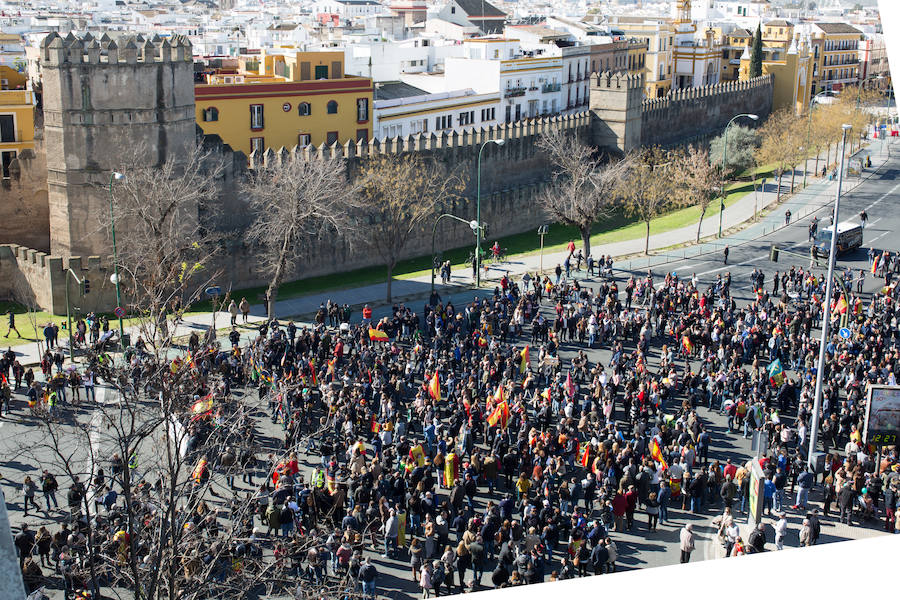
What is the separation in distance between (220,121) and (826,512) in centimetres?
4450

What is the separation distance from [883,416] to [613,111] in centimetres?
4486

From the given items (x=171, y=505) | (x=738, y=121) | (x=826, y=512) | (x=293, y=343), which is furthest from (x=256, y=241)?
(x=738, y=121)

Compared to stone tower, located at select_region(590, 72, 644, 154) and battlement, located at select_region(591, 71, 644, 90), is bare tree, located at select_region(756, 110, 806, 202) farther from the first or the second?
battlement, located at select_region(591, 71, 644, 90)

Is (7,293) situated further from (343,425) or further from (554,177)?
(554,177)

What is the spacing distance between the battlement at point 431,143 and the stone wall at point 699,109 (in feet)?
28.7

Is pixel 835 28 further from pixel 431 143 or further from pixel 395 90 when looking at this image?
pixel 431 143

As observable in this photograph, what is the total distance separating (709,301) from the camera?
38.4 metres

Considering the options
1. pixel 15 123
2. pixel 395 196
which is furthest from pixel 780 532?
pixel 15 123

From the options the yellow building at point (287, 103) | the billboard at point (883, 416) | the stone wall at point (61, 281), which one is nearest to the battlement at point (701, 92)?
the yellow building at point (287, 103)

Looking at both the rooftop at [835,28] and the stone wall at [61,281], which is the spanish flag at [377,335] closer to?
the stone wall at [61,281]

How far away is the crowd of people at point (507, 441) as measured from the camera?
62.6 ft

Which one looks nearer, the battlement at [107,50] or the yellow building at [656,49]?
the battlement at [107,50]

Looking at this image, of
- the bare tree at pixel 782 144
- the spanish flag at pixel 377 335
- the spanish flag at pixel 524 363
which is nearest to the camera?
the spanish flag at pixel 524 363

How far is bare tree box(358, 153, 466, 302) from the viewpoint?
46.3 meters
